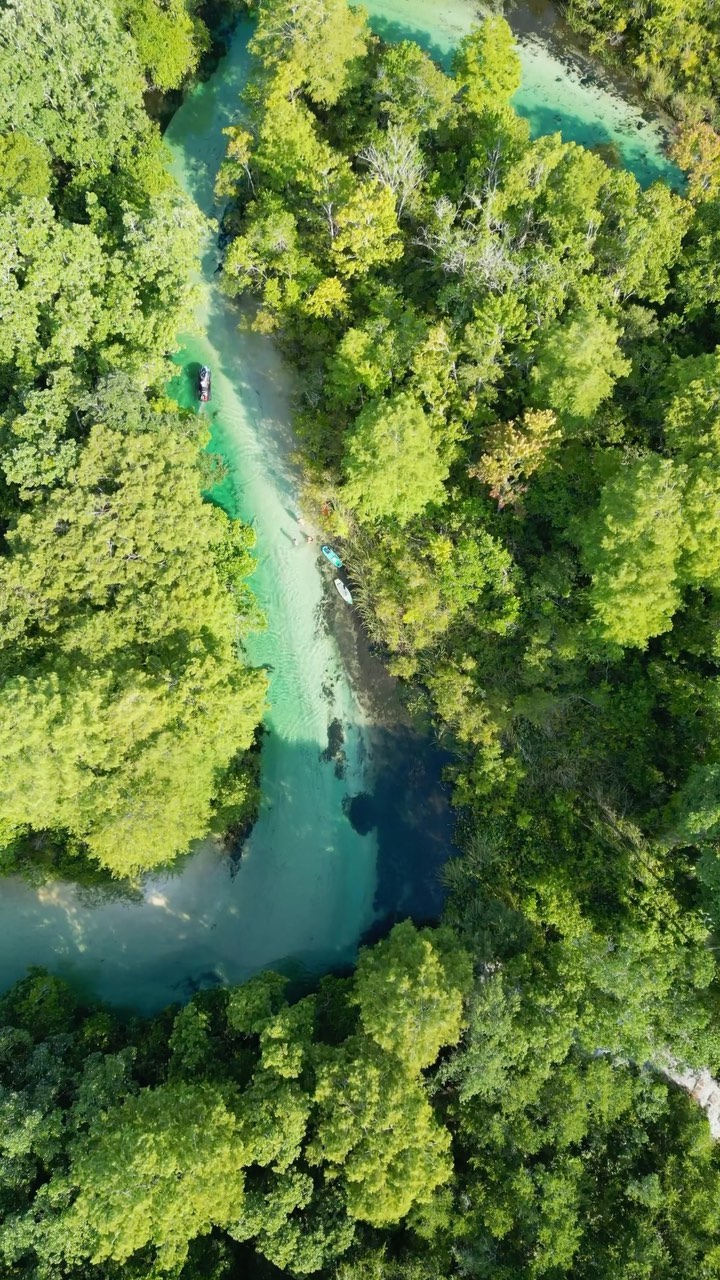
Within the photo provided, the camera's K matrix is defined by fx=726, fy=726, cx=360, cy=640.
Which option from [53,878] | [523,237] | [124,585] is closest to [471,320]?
[523,237]

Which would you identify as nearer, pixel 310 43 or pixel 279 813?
pixel 310 43

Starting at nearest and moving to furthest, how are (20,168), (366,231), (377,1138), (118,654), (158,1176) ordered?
(158,1176) → (377,1138) → (118,654) → (20,168) → (366,231)

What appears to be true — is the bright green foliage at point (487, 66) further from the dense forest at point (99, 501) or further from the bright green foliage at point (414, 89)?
the dense forest at point (99, 501)

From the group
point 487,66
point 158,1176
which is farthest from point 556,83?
point 158,1176

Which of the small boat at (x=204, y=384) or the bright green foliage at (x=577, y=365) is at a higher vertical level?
the bright green foliage at (x=577, y=365)

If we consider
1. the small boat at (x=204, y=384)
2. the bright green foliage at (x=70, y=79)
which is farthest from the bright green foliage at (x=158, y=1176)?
the bright green foliage at (x=70, y=79)

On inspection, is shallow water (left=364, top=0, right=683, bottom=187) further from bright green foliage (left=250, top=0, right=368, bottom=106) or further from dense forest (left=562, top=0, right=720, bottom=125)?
bright green foliage (left=250, top=0, right=368, bottom=106)

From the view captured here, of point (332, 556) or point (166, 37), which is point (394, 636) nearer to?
point (332, 556)
